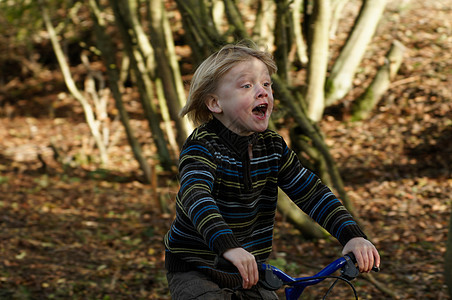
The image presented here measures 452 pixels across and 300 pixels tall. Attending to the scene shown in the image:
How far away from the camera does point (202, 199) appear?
230cm

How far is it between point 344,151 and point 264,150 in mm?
7886

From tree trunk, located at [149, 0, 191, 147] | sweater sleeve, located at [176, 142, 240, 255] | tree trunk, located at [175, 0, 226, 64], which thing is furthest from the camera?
tree trunk, located at [149, 0, 191, 147]

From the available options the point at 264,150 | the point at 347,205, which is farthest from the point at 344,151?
the point at 264,150

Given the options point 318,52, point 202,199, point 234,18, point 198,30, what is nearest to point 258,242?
point 202,199

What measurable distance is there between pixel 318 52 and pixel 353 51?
11.0 feet

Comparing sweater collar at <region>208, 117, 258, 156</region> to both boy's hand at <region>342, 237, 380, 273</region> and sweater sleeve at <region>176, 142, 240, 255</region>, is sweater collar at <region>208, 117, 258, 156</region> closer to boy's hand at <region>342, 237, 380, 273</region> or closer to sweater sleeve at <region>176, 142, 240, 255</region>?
sweater sleeve at <region>176, 142, 240, 255</region>

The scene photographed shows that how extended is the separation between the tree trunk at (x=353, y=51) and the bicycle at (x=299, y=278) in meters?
8.32

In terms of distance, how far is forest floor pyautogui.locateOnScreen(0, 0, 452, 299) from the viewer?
5.89 m

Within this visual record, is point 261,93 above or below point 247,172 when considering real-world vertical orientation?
above

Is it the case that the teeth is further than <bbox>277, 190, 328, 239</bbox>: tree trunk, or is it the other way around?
<bbox>277, 190, 328, 239</bbox>: tree trunk

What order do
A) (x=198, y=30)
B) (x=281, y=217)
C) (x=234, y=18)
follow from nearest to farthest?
1. (x=234, y=18)
2. (x=198, y=30)
3. (x=281, y=217)

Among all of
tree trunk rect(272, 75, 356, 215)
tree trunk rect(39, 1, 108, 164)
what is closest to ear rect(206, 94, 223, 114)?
tree trunk rect(272, 75, 356, 215)

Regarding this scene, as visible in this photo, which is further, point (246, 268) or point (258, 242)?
point (258, 242)

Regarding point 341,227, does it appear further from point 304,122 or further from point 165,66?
point 165,66
